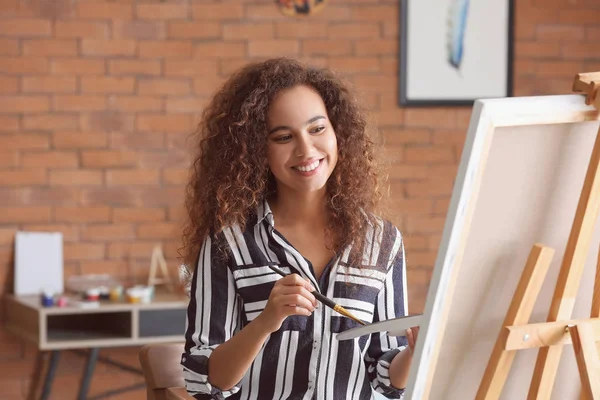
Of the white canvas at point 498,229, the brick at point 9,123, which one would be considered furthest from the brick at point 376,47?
the white canvas at point 498,229

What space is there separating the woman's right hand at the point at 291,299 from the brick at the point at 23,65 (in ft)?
7.44

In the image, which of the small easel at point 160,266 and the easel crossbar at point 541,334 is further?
the small easel at point 160,266

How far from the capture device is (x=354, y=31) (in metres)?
3.71

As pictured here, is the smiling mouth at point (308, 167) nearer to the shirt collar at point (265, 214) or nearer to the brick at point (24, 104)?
the shirt collar at point (265, 214)

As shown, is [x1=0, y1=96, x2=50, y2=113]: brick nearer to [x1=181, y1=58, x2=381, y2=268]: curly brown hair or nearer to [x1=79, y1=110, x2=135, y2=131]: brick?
[x1=79, y1=110, x2=135, y2=131]: brick

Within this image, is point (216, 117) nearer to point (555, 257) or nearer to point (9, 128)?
point (555, 257)

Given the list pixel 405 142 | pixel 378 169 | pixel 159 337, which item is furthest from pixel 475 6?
pixel 378 169

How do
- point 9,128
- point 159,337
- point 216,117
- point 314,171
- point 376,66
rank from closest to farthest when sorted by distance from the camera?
point 314,171
point 216,117
point 159,337
point 9,128
point 376,66

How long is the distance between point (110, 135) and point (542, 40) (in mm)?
1813

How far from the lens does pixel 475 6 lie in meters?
3.75

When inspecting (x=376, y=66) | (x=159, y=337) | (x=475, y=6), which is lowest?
(x=159, y=337)

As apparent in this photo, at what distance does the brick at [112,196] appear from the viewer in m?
3.50


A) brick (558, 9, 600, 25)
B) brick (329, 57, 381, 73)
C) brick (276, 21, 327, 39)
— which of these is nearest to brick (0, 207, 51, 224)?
brick (276, 21, 327, 39)

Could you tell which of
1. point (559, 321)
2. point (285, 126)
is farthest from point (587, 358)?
point (285, 126)
